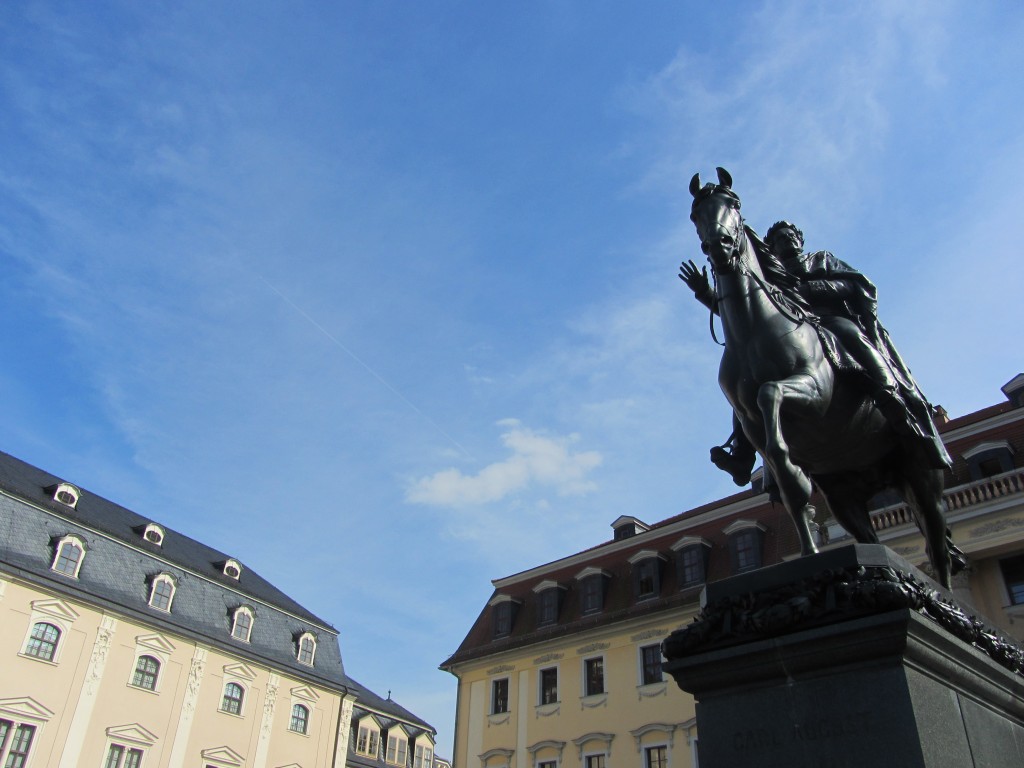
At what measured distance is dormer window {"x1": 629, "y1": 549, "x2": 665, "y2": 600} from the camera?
102 ft

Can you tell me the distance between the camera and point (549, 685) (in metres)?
32.5

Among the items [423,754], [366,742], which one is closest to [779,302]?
[366,742]

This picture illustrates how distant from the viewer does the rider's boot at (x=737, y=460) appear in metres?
6.11

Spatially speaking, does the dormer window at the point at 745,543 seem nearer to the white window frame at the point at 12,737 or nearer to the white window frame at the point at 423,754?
the white window frame at the point at 12,737

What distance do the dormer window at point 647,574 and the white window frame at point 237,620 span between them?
21.7 m

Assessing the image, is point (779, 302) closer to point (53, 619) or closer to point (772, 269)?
point (772, 269)

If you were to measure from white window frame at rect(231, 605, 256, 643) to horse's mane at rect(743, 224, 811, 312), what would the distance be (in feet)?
132

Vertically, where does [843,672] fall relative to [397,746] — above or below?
below

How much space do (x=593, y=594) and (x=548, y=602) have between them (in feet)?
7.89

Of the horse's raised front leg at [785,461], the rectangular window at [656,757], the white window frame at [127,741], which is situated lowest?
the horse's raised front leg at [785,461]

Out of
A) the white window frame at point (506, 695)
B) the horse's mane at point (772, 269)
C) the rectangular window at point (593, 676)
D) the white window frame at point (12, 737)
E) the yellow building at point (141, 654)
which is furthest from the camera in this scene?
the white window frame at point (506, 695)

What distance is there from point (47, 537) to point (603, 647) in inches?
956

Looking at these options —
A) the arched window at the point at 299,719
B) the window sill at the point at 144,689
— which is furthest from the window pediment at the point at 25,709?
the arched window at the point at 299,719

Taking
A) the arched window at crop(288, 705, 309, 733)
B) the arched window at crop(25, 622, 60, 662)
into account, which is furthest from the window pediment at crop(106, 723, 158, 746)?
the arched window at crop(288, 705, 309, 733)
